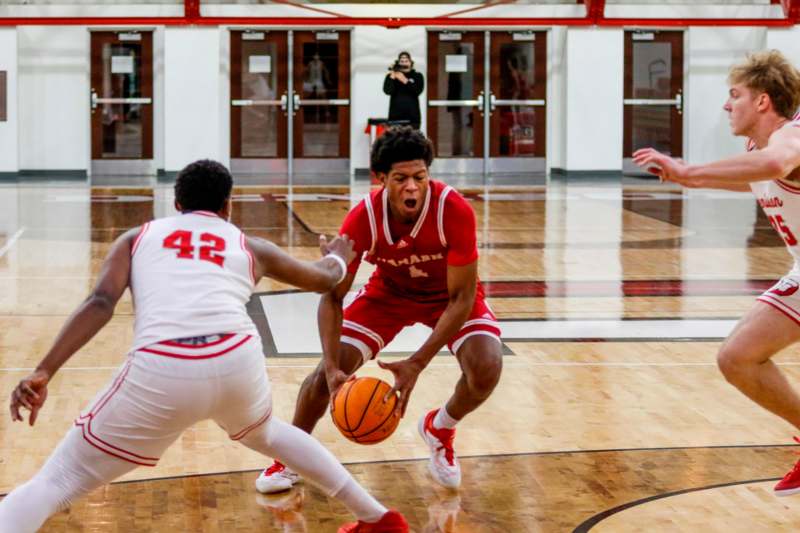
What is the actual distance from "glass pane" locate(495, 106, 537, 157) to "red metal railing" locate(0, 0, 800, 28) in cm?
171

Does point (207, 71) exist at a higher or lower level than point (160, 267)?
higher

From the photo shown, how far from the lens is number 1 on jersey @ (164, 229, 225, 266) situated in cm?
401

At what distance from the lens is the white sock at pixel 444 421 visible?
5449 mm

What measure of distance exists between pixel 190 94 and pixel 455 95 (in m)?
4.52

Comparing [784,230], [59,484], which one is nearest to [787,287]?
→ [784,230]

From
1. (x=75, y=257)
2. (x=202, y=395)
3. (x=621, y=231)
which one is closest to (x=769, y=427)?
(x=202, y=395)

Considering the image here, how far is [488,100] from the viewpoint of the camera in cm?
2317

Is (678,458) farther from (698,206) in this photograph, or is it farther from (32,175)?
(32,175)

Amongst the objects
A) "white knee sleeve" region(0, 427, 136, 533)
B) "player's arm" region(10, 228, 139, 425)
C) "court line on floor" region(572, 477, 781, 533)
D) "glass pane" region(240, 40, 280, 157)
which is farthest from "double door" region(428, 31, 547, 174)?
"white knee sleeve" region(0, 427, 136, 533)

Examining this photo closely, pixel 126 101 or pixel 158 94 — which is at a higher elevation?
pixel 158 94

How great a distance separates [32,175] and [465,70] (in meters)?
7.53

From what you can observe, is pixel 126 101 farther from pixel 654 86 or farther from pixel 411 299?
pixel 411 299

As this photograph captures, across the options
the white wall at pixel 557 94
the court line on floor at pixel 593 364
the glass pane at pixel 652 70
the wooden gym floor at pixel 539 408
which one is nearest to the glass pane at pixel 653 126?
the glass pane at pixel 652 70

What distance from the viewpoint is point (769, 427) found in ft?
20.3
